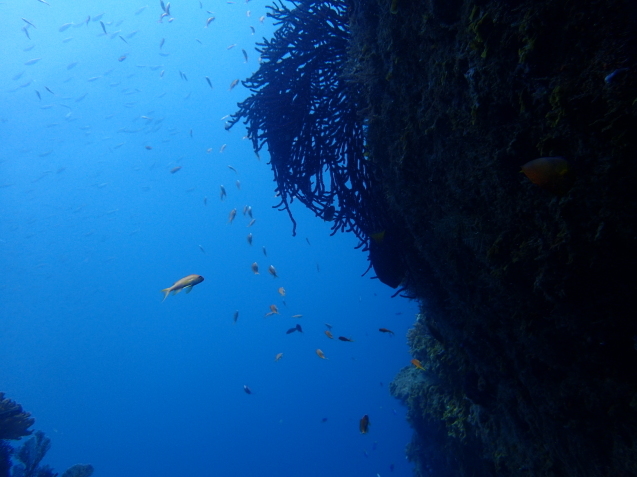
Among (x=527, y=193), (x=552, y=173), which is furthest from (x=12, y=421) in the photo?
(x=552, y=173)

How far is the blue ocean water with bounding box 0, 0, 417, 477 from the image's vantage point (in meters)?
60.3

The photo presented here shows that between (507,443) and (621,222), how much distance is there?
3168 mm

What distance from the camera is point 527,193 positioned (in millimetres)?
1810

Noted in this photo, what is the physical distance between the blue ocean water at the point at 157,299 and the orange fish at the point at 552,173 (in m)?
57.0

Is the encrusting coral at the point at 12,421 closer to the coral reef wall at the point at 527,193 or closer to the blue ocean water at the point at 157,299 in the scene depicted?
the coral reef wall at the point at 527,193

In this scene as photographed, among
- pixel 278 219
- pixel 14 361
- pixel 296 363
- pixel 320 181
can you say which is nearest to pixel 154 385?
pixel 14 361

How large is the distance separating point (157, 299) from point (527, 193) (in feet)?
360

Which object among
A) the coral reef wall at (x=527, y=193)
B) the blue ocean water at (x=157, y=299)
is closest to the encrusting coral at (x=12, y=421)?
the coral reef wall at (x=527, y=193)

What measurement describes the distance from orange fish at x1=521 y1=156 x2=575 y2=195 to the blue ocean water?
2246 inches

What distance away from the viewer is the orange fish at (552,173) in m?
1.40

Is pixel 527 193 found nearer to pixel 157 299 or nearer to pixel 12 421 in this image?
pixel 12 421

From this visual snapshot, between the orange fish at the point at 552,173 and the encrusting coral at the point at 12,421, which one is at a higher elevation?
the encrusting coral at the point at 12,421

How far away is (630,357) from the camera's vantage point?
5.49 feet

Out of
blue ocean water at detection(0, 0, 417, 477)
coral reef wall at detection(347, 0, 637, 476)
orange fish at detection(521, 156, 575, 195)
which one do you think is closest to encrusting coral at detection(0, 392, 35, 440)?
coral reef wall at detection(347, 0, 637, 476)
